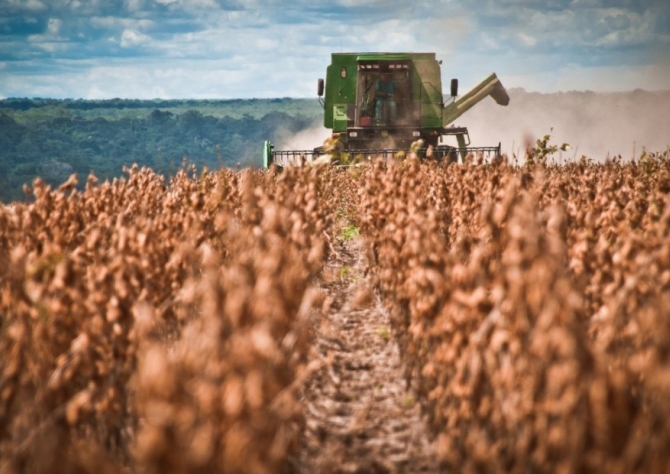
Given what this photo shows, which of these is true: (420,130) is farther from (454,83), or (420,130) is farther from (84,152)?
(84,152)

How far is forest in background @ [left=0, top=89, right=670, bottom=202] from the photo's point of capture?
132 feet

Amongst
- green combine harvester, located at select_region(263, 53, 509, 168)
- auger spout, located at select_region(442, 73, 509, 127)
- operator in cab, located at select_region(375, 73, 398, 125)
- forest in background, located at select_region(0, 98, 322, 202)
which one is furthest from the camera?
forest in background, located at select_region(0, 98, 322, 202)

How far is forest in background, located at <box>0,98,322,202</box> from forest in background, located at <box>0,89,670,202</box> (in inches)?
3.4

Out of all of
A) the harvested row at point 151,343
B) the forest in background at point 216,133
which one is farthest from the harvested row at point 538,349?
the forest in background at point 216,133

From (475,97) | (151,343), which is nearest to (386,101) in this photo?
(475,97)

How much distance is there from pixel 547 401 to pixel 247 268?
1.15 metres

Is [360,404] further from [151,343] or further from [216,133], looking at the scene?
[216,133]

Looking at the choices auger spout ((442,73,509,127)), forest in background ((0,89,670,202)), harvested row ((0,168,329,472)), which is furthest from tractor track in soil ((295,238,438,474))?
forest in background ((0,89,670,202))

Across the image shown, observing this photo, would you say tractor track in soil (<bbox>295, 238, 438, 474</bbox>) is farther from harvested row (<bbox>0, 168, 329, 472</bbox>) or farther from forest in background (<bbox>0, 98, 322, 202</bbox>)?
forest in background (<bbox>0, 98, 322, 202</bbox>)

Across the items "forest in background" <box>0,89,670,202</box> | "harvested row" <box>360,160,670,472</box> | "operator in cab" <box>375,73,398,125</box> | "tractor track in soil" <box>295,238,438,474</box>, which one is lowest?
"tractor track in soil" <box>295,238,438,474</box>

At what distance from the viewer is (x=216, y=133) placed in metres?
75.5

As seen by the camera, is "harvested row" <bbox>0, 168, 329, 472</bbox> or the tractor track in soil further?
the tractor track in soil

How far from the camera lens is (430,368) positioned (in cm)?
342

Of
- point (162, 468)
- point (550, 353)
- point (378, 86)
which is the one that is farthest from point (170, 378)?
point (378, 86)
